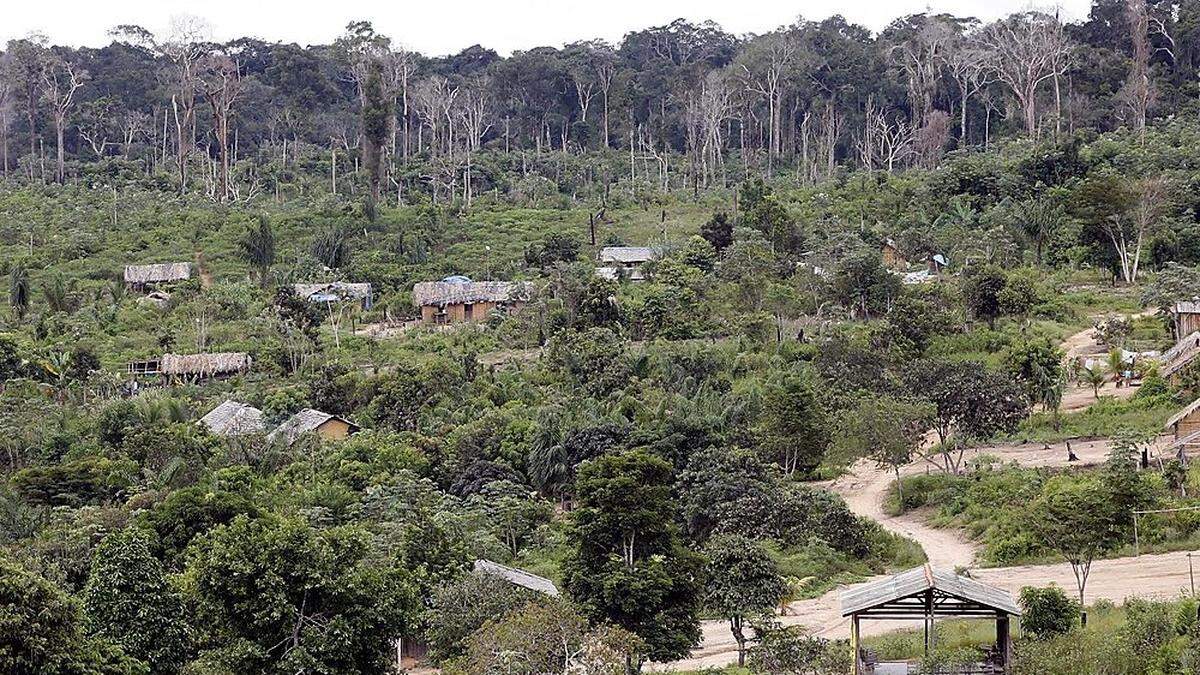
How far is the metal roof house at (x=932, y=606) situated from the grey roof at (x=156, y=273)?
36.3 metres

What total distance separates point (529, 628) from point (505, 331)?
1037 inches

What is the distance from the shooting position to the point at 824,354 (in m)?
36.9

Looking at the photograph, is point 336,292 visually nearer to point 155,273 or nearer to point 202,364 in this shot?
point 202,364

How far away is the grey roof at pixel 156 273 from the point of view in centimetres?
4912

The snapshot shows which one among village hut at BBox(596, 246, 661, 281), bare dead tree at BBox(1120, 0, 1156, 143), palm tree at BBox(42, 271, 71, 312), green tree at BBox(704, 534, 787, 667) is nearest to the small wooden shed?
green tree at BBox(704, 534, 787, 667)

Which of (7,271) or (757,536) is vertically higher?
(7,271)

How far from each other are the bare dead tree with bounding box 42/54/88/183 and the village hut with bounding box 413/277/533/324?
87.8ft

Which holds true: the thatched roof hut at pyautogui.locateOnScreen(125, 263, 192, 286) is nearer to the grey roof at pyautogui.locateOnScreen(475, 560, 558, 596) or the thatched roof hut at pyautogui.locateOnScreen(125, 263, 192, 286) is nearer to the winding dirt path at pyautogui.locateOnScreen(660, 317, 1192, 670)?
the winding dirt path at pyautogui.locateOnScreen(660, 317, 1192, 670)

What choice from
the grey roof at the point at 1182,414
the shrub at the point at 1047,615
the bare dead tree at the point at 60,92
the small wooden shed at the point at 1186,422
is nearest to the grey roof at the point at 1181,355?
the grey roof at the point at 1182,414

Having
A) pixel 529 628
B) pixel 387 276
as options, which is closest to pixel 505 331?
pixel 387 276

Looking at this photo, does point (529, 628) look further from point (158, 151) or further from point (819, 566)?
point (158, 151)

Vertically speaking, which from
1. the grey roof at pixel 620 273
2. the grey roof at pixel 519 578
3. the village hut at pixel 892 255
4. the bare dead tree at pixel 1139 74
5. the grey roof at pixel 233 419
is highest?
the bare dead tree at pixel 1139 74

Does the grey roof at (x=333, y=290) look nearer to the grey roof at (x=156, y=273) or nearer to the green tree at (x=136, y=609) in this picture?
the grey roof at (x=156, y=273)

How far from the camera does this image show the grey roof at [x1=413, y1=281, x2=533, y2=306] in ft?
150
